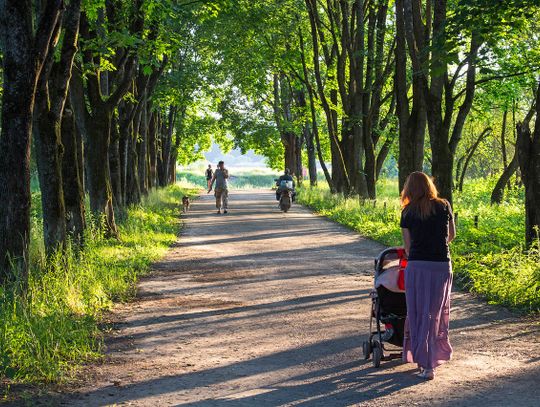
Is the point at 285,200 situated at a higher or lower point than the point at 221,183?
lower

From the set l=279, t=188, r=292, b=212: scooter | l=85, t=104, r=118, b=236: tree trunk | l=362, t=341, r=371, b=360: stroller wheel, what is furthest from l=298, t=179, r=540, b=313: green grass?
l=85, t=104, r=118, b=236: tree trunk

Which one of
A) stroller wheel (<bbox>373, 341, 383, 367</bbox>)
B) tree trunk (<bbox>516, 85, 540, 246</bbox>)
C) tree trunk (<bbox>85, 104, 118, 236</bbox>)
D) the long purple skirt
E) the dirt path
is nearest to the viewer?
the dirt path

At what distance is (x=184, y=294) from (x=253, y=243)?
7.68m

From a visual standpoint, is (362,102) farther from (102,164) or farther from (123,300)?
(123,300)

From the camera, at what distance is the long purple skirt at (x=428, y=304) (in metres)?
7.26

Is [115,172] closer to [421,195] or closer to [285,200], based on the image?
[285,200]

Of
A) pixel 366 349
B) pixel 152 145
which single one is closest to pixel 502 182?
pixel 152 145

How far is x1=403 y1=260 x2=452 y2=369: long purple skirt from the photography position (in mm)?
7258

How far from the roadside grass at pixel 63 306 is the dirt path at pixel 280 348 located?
303 millimetres

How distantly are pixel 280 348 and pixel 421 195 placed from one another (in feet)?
7.49

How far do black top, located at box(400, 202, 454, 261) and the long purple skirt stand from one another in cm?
7

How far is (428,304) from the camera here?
7293 mm

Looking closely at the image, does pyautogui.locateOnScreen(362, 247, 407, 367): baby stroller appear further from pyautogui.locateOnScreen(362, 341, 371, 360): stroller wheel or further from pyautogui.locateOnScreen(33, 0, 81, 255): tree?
pyautogui.locateOnScreen(33, 0, 81, 255): tree

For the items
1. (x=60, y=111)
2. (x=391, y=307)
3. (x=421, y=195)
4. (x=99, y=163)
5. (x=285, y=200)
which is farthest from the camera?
(x=285, y=200)
